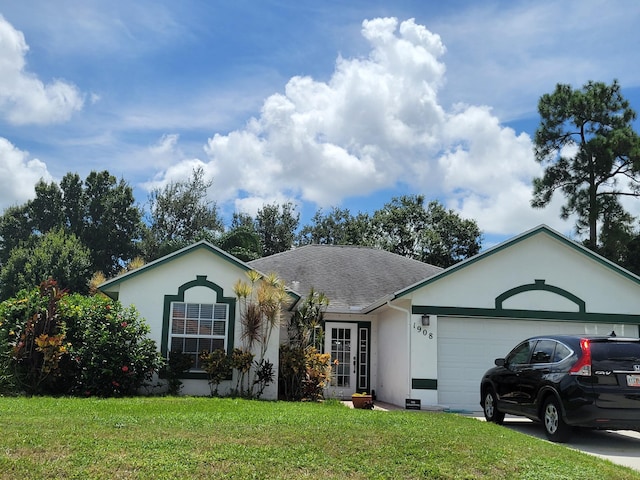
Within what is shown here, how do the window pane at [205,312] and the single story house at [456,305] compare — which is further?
the window pane at [205,312]

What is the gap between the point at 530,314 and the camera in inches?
601

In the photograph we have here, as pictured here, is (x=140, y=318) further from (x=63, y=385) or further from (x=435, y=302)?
(x=435, y=302)

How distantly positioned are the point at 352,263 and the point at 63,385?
11.3m

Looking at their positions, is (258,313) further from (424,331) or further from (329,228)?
(329,228)

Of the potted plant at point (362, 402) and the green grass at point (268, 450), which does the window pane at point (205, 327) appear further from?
the green grass at point (268, 450)

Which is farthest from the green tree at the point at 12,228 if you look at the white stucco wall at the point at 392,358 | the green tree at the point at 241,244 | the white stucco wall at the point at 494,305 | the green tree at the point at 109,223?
the white stucco wall at the point at 494,305

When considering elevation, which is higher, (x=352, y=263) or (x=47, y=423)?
(x=352, y=263)

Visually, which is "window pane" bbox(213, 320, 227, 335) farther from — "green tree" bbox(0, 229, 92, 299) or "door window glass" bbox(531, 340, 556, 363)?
"green tree" bbox(0, 229, 92, 299)

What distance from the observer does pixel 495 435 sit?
8703 mm

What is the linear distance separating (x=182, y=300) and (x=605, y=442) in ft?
31.7

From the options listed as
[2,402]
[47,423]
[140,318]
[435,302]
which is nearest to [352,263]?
[435,302]

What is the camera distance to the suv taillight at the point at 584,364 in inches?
350

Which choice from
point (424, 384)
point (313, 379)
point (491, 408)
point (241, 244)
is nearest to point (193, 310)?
point (313, 379)

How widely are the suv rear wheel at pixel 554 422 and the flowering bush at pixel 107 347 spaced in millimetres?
8600
